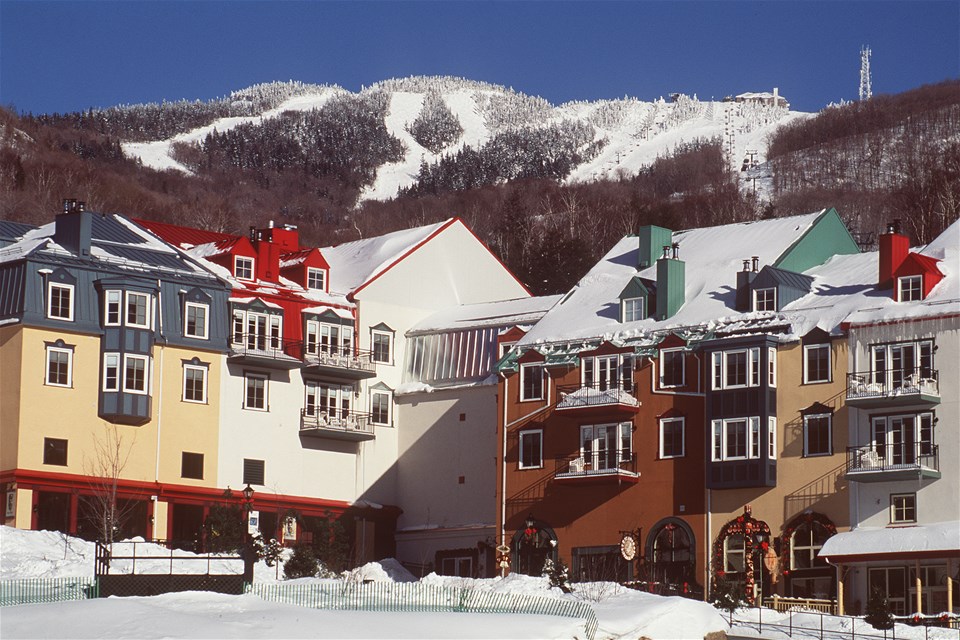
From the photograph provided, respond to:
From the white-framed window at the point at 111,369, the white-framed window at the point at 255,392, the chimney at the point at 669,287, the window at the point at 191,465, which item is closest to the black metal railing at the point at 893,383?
the chimney at the point at 669,287

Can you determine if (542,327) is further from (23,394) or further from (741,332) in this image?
(23,394)

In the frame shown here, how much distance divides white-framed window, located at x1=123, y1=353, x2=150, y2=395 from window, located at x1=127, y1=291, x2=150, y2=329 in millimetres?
1429

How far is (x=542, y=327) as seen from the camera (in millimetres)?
80625

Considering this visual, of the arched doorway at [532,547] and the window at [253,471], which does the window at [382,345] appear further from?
the arched doorway at [532,547]

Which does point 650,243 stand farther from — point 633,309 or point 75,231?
point 75,231

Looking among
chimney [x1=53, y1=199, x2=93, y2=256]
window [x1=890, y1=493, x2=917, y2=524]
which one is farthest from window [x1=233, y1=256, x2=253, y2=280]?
window [x1=890, y1=493, x2=917, y2=524]

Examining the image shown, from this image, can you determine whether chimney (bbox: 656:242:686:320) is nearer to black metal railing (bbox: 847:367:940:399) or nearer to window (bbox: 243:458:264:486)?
black metal railing (bbox: 847:367:940:399)

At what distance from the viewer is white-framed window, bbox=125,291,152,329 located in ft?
260

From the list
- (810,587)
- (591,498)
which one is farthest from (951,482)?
(591,498)

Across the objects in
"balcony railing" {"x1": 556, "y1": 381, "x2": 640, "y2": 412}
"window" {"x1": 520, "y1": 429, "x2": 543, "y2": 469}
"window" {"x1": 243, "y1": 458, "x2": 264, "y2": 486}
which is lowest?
"window" {"x1": 243, "y1": 458, "x2": 264, "y2": 486}

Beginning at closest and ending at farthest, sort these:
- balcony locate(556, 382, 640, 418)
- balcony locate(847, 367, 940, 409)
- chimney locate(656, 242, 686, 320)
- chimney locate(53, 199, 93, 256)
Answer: balcony locate(847, 367, 940, 409) < balcony locate(556, 382, 640, 418) < chimney locate(656, 242, 686, 320) < chimney locate(53, 199, 93, 256)

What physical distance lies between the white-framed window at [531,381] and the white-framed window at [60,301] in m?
19.5

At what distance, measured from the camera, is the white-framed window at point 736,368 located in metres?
70.8

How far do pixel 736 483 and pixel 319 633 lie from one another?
29316 mm
